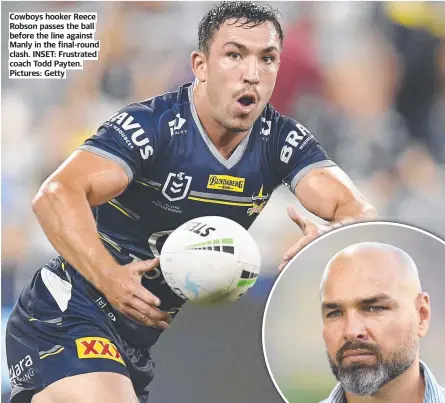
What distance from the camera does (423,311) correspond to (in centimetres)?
245

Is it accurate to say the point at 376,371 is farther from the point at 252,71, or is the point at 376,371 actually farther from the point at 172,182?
the point at 252,71

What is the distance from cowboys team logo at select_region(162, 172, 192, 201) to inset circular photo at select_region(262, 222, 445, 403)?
0.50 metres

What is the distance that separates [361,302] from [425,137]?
1210mm

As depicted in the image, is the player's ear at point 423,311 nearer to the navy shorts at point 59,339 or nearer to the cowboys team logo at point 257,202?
the cowboys team logo at point 257,202

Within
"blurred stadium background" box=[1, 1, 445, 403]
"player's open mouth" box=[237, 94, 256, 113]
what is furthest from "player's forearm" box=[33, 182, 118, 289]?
"blurred stadium background" box=[1, 1, 445, 403]

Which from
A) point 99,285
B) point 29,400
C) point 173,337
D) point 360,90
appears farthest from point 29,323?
point 360,90

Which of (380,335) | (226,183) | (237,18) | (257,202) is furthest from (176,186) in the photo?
(380,335)

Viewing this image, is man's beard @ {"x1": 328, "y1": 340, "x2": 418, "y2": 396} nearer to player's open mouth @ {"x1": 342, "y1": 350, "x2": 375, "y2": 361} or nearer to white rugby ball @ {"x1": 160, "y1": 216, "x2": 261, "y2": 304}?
player's open mouth @ {"x1": 342, "y1": 350, "x2": 375, "y2": 361}

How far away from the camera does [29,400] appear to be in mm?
2379

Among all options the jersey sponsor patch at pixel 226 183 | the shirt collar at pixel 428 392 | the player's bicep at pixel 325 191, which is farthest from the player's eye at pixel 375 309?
the jersey sponsor patch at pixel 226 183

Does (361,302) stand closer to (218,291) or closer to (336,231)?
(336,231)

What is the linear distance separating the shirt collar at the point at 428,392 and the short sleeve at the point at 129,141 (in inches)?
38.0

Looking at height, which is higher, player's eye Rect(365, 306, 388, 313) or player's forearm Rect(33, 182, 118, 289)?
player's forearm Rect(33, 182, 118, 289)

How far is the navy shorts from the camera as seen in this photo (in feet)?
7.30
